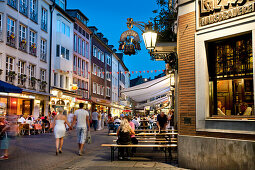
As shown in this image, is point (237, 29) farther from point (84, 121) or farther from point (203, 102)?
point (84, 121)

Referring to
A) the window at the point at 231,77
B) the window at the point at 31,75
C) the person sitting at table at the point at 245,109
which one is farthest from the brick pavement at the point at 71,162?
the window at the point at 31,75

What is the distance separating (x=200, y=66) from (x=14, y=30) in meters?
20.8

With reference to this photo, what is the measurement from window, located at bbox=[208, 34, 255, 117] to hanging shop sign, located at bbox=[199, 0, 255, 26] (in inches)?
24.5

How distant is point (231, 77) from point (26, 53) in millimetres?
22621

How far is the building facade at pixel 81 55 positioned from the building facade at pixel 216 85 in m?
30.3

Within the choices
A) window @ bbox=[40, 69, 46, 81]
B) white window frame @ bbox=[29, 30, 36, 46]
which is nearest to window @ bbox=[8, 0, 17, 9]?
white window frame @ bbox=[29, 30, 36, 46]

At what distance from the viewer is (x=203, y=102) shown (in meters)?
8.91

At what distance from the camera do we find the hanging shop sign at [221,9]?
7.99 m

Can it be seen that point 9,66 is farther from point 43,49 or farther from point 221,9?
point 221,9

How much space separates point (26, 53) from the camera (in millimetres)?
28141

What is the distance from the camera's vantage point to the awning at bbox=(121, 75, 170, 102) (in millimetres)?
20441

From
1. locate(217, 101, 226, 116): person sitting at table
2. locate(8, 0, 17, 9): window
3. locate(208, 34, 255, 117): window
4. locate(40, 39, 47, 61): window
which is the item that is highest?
locate(8, 0, 17, 9): window

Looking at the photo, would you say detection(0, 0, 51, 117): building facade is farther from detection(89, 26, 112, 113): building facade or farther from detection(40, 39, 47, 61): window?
detection(89, 26, 112, 113): building facade

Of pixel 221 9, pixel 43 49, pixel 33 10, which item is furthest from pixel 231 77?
pixel 43 49
